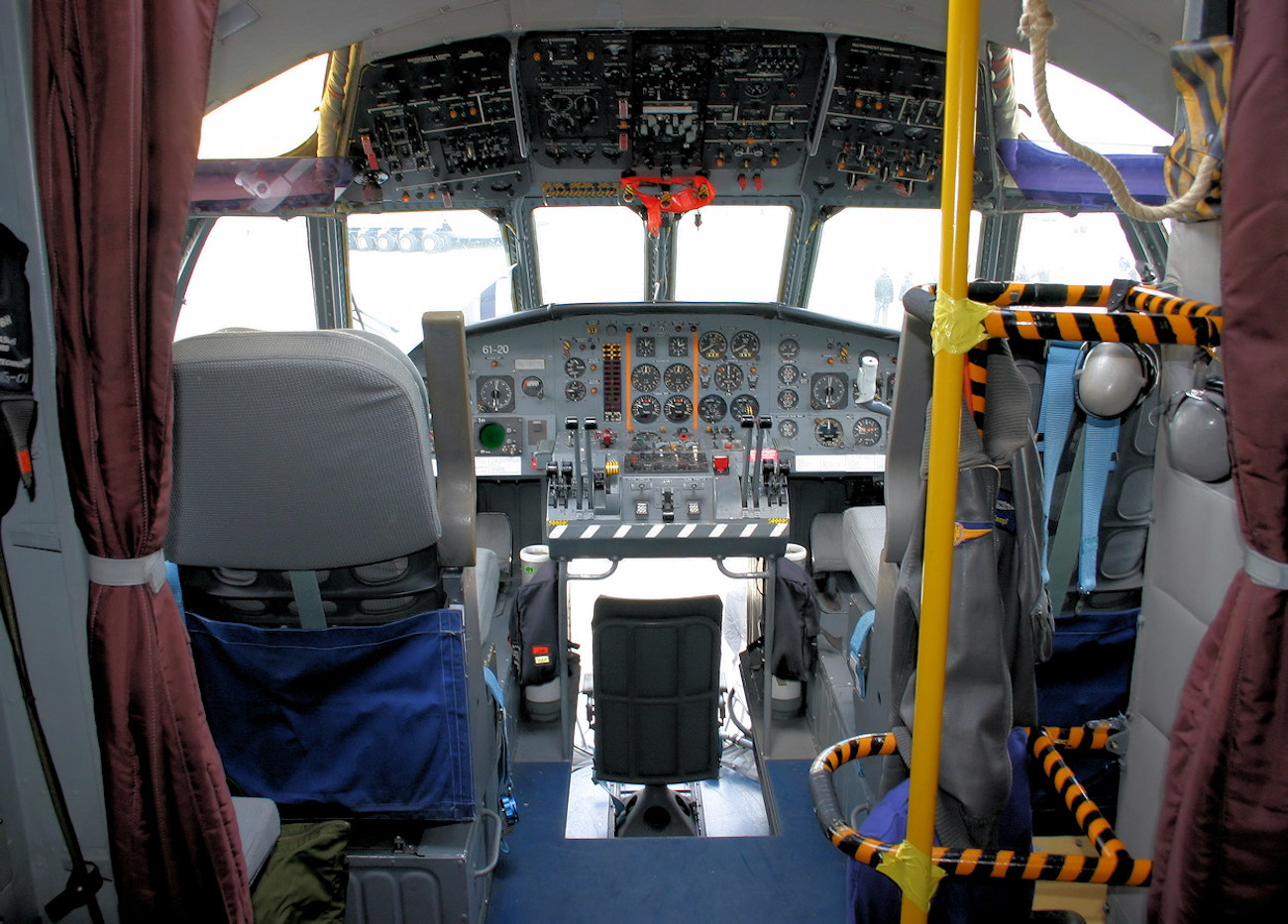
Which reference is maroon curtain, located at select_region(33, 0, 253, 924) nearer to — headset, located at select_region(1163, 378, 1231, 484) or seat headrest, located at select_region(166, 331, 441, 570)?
seat headrest, located at select_region(166, 331, 441, 570)

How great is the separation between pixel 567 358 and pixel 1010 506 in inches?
140

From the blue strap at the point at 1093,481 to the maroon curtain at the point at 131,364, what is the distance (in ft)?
5.64

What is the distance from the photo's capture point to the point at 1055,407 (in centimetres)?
167

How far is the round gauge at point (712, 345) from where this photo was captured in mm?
4688

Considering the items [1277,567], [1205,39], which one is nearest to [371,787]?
[1277,567]

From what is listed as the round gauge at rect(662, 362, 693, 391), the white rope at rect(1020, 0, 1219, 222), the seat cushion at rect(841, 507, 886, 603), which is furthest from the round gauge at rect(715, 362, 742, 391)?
the white rope at rect(1020, 0, 1219, 222)

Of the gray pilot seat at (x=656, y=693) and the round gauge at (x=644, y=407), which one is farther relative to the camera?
the round gauge at (x=644, y=407)

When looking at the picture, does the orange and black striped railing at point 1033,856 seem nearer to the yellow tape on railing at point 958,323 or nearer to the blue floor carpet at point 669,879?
the yellow tape on railing at point 958,323

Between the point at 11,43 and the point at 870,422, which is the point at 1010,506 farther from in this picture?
the point at 870,422

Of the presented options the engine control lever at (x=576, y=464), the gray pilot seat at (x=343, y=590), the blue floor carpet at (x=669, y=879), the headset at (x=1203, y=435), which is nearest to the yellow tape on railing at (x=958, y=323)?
the headset at (x=1203, y=435)

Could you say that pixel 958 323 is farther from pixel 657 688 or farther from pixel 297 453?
pixel 657 688

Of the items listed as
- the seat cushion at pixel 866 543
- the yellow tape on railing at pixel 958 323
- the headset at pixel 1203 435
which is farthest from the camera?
the seat cushion at pixel 866 543

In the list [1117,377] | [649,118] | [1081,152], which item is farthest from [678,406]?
[1081,152]

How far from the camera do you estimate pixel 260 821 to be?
1684 mm
